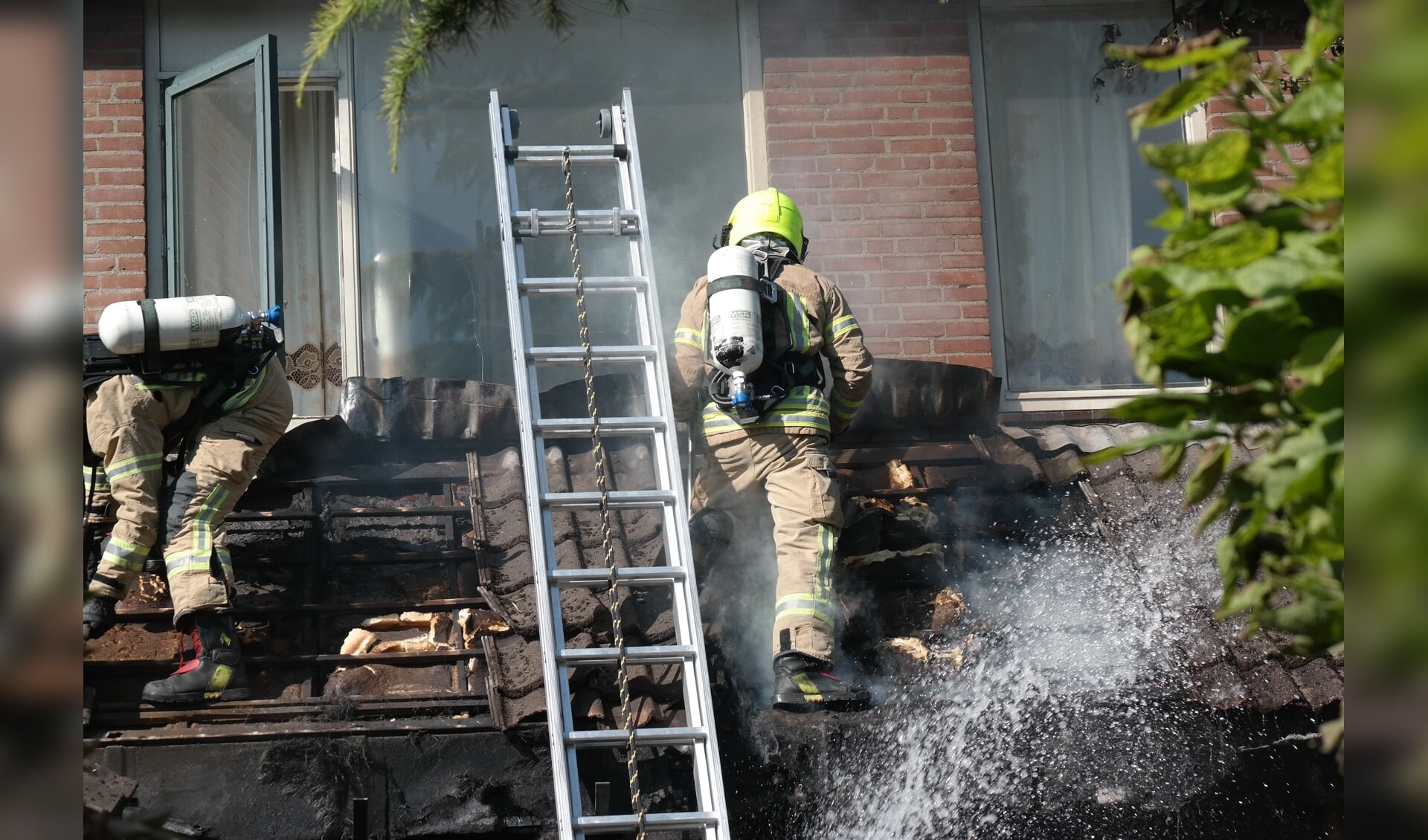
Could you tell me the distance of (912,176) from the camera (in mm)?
6887

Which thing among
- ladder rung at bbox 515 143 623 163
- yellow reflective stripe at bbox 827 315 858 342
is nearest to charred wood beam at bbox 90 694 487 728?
yellow reflective stripe at bbox 827 315 858 342

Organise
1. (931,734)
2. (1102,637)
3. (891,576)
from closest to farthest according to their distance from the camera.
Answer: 1. (931,734)
2. (1102,637)
3. (891,576)

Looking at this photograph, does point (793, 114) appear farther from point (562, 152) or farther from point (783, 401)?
point (783, 401)

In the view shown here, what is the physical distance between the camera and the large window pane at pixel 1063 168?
7.12 m

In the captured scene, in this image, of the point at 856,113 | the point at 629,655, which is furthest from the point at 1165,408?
the point at 856,113

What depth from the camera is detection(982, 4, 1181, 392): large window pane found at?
280 inches

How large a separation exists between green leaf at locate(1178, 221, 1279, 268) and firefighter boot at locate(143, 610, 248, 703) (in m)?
4.05

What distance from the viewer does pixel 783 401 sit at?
510 centimetres

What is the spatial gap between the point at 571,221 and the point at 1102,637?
8.20 ft

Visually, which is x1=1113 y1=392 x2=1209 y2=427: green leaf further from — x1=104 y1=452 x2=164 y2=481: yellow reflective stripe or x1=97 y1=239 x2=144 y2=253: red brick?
x1=97 y1=239 x2=144 y2=253: red brick

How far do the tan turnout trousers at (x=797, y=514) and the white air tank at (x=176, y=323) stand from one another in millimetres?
1860

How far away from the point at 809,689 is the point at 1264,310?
368 centimetres
